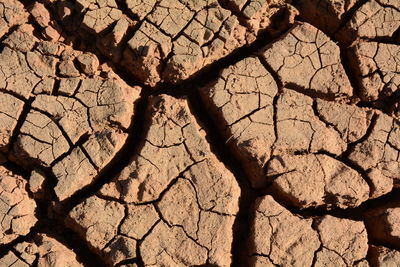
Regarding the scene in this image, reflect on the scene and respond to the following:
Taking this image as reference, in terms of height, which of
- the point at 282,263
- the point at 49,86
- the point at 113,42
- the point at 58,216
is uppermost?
the point at 113,42

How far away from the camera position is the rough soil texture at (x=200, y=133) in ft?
9.27

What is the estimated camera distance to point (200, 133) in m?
3.04

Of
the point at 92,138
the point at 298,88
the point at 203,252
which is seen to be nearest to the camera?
the point at 203,252

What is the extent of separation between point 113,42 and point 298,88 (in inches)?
48.7

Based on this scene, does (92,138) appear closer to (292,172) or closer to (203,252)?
(203,252)

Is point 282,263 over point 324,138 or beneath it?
beneath

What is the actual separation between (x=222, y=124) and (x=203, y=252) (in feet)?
2.59

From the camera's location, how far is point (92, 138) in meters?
2.98

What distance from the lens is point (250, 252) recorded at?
2.82 meters

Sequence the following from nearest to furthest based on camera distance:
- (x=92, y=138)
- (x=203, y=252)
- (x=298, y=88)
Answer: (x=203, y=252) < (x=92, y=138) < (x=298, y=88)

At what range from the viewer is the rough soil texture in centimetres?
283

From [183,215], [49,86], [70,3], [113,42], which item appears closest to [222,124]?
[183,215]

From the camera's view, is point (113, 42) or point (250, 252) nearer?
point (250, 252)

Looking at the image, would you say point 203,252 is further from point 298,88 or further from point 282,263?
point 298,88
